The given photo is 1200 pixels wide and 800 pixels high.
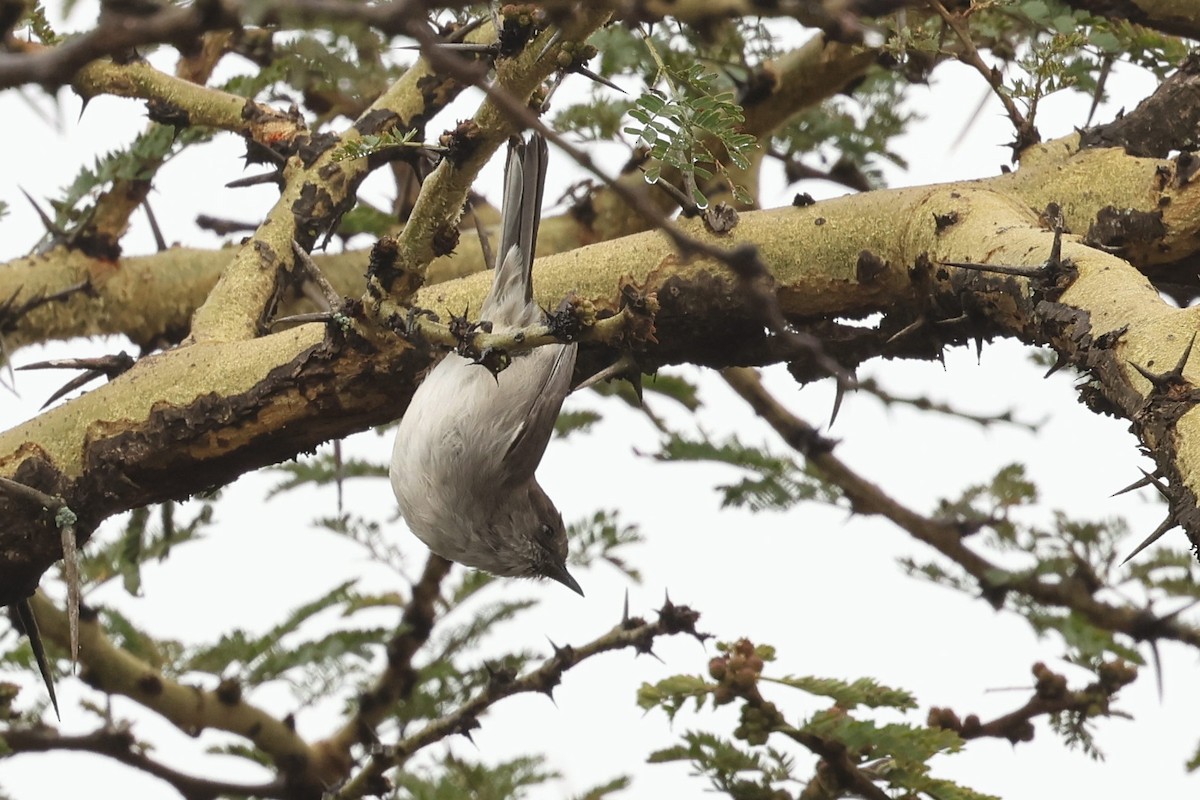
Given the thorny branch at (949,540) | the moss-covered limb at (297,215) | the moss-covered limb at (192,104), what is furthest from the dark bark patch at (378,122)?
the thorny branch at (949,540)

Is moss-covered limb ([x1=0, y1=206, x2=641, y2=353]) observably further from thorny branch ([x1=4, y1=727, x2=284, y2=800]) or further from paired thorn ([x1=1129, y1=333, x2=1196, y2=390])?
paired thorn ([x1=1129, y1=333, x2=1196, y2=390])

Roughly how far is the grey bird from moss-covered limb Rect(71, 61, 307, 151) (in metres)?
0.64

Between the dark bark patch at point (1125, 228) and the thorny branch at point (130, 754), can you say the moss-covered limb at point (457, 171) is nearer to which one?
the dark bark patch at point (1125, 228)

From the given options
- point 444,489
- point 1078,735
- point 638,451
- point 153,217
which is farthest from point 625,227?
point 1078,735

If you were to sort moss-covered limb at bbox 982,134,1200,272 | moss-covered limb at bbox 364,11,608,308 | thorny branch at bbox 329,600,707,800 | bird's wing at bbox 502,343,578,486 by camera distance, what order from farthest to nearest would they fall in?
bird's wing at bbox 502,343,578,486 < thorny branch at bbox 329,600,707,800 < moss-covered limb at bbox 982,134,1200,272 < moss-covered limb at bbox 364,11,608,308

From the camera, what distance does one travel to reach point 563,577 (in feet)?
14.6

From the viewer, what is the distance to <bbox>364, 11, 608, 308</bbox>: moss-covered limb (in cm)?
187

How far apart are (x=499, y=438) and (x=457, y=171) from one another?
1804 mm

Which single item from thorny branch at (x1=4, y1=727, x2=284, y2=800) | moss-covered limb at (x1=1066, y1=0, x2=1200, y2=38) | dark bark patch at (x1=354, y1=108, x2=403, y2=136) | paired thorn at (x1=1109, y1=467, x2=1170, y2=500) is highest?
dark bark patch at (x1=354, y1=108, x2=403, y2=136)

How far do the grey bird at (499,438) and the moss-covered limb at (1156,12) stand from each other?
5.12 ft

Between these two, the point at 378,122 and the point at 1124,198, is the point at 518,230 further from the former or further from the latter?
the point at 1124,198

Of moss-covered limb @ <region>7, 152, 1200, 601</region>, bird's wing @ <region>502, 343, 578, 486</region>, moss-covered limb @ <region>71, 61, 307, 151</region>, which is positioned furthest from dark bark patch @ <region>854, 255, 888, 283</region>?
moss-covered limb @ <region>71, 61, 307, 151</region>

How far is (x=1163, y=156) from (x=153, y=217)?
294cm

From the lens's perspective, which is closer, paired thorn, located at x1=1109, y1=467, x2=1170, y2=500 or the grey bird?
paired thorn, located at x1=1109, y1=467, x2=1170, y2=500
